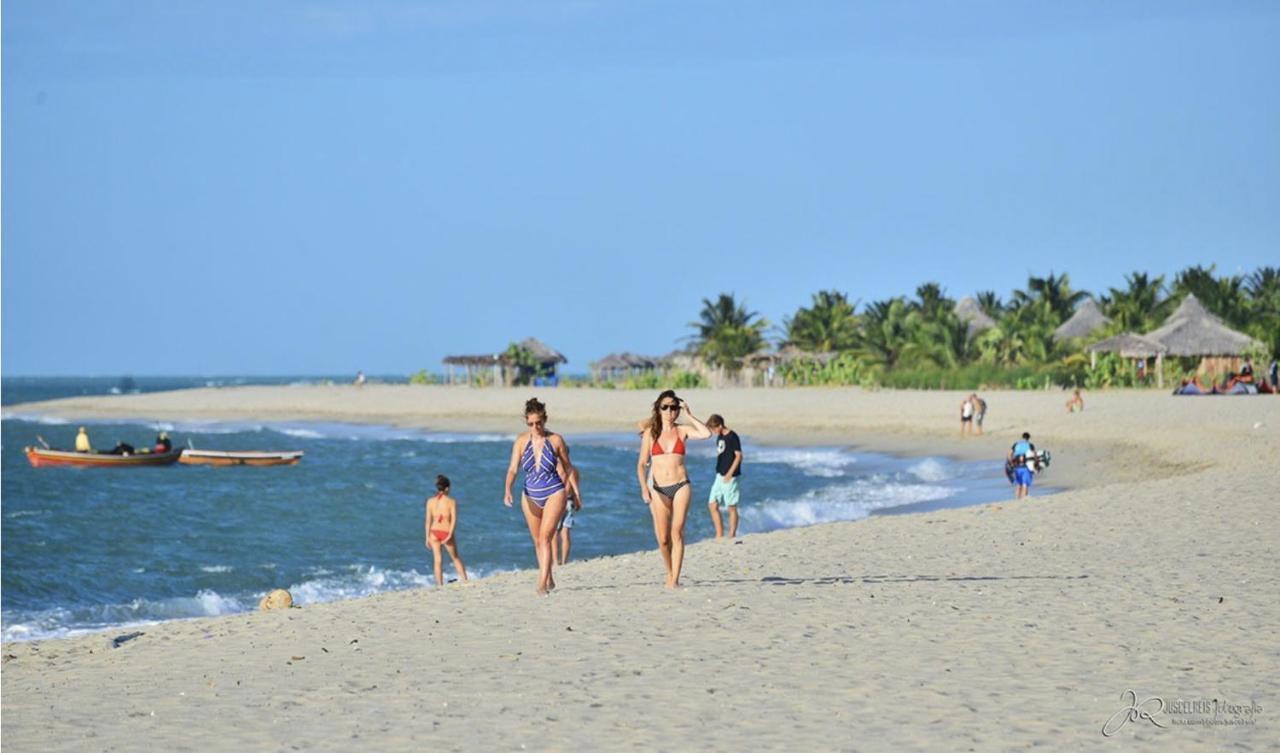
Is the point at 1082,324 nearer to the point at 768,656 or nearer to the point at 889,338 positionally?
the point at 889,338

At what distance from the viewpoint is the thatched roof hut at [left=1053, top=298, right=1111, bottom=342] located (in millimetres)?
62156

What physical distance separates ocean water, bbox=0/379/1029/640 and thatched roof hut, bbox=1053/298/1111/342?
885 inches

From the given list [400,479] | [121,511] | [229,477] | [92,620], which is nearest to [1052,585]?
[92,620]

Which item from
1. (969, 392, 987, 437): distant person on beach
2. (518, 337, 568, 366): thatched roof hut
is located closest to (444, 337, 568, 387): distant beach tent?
(518, 337, 568, 366): thatched roof hut

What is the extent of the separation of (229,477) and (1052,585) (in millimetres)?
30089

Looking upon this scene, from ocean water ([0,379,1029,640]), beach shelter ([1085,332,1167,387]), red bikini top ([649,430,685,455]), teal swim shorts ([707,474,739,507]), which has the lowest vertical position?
ocean water ([0,379,1029,640])

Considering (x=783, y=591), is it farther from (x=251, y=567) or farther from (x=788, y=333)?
(x=788, y=333)

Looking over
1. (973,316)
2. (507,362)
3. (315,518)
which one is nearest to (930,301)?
(973,316)

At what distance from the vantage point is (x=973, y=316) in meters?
71.1

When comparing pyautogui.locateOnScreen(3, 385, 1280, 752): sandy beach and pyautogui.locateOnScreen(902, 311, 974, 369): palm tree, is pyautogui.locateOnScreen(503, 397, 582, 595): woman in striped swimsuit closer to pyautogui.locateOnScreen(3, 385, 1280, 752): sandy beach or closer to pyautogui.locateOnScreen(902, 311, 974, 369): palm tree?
pyautogui.locateOnScreen(3, 385, 1280, 752): sandy beach

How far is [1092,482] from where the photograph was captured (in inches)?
982

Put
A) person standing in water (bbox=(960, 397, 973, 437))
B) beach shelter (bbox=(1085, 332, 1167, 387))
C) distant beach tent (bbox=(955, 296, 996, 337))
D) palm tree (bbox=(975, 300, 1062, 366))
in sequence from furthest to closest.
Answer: distant beach tent (bbox=(955, 296, 996, 337)) < palm tree (bbox=(975, 300, 1062, 366)) < beach shelter (bbox=(1085, 332, 1167, 387)) < person standing in water (bbox=(960, 397, 973, 437))
